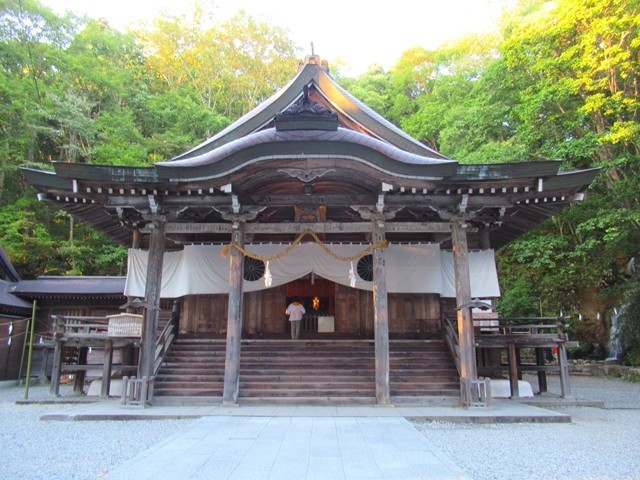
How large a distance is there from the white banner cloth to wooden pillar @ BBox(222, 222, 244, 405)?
201cm

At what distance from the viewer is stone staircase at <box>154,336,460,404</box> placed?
28.3 ft

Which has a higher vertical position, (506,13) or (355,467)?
(506,13)

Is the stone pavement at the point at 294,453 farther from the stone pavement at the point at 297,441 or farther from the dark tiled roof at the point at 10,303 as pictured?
the dark tiled roof at the point at 10,303

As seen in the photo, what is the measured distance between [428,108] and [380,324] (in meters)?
20.4

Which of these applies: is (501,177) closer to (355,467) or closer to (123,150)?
(355,467)

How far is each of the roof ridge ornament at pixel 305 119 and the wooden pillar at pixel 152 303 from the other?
3237 millimetres

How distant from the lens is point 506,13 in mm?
21453

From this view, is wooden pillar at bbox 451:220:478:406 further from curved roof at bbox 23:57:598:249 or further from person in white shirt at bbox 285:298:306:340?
person in white shirt at bbox 285:298:306:340

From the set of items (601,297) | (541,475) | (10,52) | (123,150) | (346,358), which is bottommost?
(541,475)

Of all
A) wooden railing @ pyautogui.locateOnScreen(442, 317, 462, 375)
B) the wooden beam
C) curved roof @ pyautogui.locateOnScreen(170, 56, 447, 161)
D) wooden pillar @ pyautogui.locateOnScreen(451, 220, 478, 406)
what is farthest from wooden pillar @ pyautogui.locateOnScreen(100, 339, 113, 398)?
wooden railing @ pyautogui.locateOnScreen(442, 317, 462, 375)

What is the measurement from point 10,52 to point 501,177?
26421 mm

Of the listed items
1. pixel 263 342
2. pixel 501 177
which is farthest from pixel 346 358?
pixel 501 177

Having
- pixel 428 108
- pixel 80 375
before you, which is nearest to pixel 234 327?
pixel 80 375

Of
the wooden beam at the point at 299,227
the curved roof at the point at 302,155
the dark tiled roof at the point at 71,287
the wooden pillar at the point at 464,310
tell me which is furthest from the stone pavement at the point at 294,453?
the dark tiled roof at the point at 71,287
